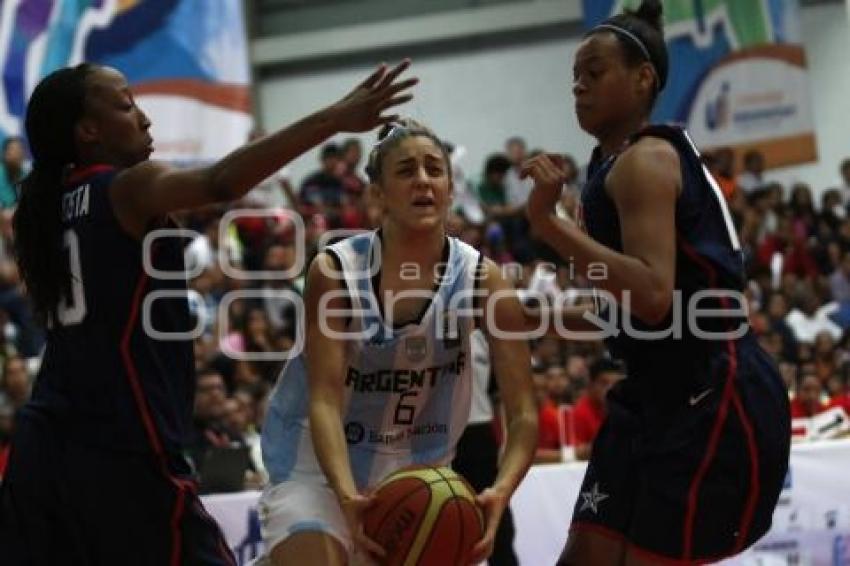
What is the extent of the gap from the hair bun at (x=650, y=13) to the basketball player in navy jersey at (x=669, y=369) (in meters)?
0.21

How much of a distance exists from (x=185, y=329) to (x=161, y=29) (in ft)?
25.0

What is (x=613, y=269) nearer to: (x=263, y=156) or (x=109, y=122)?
(x=263, y=156)

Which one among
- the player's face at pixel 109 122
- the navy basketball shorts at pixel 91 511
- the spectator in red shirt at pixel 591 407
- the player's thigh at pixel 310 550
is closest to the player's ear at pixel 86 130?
the player's face at pixel 109 122

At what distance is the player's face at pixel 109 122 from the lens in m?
4.37

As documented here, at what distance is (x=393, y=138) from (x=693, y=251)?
3.27 ft

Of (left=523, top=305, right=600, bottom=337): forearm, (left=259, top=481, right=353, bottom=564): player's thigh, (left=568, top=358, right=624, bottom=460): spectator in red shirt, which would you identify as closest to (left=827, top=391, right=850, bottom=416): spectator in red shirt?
(left=568, top=358, right=624, bottom=460): spectator in red shirt

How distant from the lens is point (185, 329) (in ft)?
14.3

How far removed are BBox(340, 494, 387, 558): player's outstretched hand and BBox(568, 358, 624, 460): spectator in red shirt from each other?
582 cm

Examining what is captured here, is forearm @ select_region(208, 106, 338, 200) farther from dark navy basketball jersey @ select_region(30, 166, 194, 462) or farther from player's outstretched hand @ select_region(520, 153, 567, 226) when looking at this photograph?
player's outstretched hand @ select_region(520, 153, 567, 226)

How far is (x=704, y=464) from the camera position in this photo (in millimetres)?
4375

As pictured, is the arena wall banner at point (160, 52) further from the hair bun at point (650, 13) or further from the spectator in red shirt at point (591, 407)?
the hair bun at point (650, 13)

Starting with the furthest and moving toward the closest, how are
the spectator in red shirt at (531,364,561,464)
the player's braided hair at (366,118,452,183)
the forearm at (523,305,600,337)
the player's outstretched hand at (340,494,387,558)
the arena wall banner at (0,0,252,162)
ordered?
the arena wall banner at (0,0,252,162)
the spectator in red shirt at (531,364,561,464)
the forearm at (523,305,600,337)
the player's braided hair at (366,118,452,183)
the player's outstretched hand at (340,494,387,558)

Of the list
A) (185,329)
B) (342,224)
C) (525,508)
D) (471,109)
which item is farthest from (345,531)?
(471,109)

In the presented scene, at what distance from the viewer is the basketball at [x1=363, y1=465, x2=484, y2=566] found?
4363 millimetres
